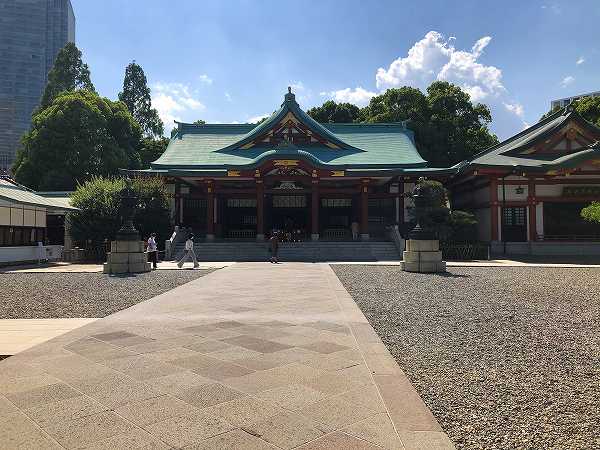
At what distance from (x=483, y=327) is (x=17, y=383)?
20.6ft

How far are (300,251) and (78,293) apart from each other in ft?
47.0

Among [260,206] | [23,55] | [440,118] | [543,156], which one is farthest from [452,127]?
[23,55]

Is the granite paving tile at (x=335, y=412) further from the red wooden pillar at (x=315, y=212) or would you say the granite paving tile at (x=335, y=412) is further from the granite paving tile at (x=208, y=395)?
→ the red wooden pillar at (x=315, y=212)

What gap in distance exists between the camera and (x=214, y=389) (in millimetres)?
3900

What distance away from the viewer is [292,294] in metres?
10.2

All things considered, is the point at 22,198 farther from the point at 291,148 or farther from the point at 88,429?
the point at 88,429

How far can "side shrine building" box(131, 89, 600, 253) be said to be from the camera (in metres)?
25.3

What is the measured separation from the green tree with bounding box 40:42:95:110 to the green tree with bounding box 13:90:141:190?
14.0 meters

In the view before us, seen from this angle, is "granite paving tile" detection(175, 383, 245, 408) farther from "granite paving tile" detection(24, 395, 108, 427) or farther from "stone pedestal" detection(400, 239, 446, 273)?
"stone pedestal" detection(400, 239, 446, 273)

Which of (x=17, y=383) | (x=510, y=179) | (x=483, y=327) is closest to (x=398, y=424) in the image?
(x=17, y=383)

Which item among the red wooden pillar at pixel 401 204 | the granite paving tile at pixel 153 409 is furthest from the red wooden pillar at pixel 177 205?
the granite paving tile at pixel 153 409

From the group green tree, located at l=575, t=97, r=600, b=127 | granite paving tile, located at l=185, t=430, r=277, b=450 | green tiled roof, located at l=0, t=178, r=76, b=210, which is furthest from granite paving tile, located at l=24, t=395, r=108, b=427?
green tree, located at l=575, t=97, r=600, b=127

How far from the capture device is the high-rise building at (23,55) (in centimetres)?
9925

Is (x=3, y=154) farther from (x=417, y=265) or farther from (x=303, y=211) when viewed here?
(x=417, y=265)
